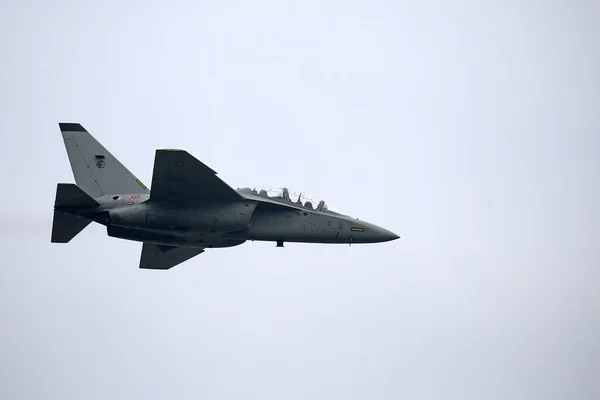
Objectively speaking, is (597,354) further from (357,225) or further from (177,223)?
(177,223)

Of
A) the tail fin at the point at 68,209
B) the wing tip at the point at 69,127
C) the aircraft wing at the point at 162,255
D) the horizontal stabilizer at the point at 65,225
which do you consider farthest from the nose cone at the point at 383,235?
the wing tip at the point at 69,127

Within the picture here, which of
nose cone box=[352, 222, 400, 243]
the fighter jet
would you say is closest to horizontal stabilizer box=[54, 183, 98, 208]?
the fighter jet

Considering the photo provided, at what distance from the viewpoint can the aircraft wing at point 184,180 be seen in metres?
37.4

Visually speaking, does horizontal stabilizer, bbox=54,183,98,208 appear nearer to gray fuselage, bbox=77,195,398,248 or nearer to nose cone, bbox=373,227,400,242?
gray fuselage, bbox=77,195,398,248

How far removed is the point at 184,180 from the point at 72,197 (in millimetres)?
4968

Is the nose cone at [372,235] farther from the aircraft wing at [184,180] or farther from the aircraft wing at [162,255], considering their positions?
the aircraft wing at [162,255]

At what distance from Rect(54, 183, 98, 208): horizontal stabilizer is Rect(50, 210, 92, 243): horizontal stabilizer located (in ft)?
2.29

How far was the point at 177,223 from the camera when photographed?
3884 cm

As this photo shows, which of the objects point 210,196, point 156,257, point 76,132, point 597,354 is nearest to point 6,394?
point 156,257

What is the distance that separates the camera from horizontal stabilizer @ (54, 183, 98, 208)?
37.3 metres

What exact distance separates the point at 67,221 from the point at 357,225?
1364 centimetres

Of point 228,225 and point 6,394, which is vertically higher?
point 228,225

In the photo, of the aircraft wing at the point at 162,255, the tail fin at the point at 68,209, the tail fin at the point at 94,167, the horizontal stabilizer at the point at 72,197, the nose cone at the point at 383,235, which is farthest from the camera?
the aircraft wing at the point at 162,255

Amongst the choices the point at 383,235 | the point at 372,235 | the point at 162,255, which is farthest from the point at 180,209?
the point at 383,235
